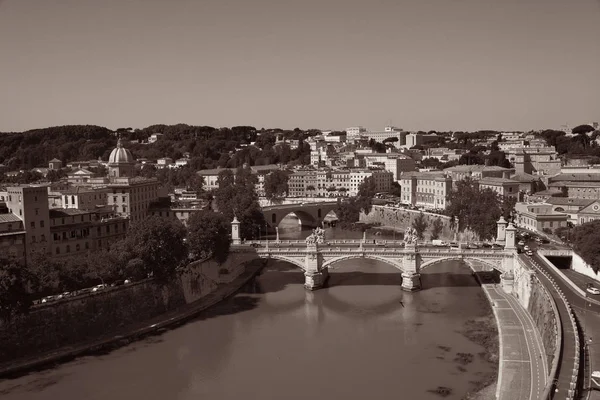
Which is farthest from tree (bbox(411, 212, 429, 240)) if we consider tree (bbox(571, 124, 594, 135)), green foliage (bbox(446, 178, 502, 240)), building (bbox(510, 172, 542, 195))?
tree (bbox(571, 124, 594, 135))

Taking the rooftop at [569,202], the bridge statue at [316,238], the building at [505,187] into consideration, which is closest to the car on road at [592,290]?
the bridge statue at [316,238]

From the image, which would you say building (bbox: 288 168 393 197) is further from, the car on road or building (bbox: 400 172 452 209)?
the car on road

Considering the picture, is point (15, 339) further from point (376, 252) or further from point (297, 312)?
point (376, 252)

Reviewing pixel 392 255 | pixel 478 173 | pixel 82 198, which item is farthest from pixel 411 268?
pixel 478 173

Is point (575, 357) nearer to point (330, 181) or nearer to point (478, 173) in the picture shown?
point (478, 173)

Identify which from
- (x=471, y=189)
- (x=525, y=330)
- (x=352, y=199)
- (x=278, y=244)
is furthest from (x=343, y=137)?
(x=525, y=330)

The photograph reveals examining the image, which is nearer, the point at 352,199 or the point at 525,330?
the point at 525,330
